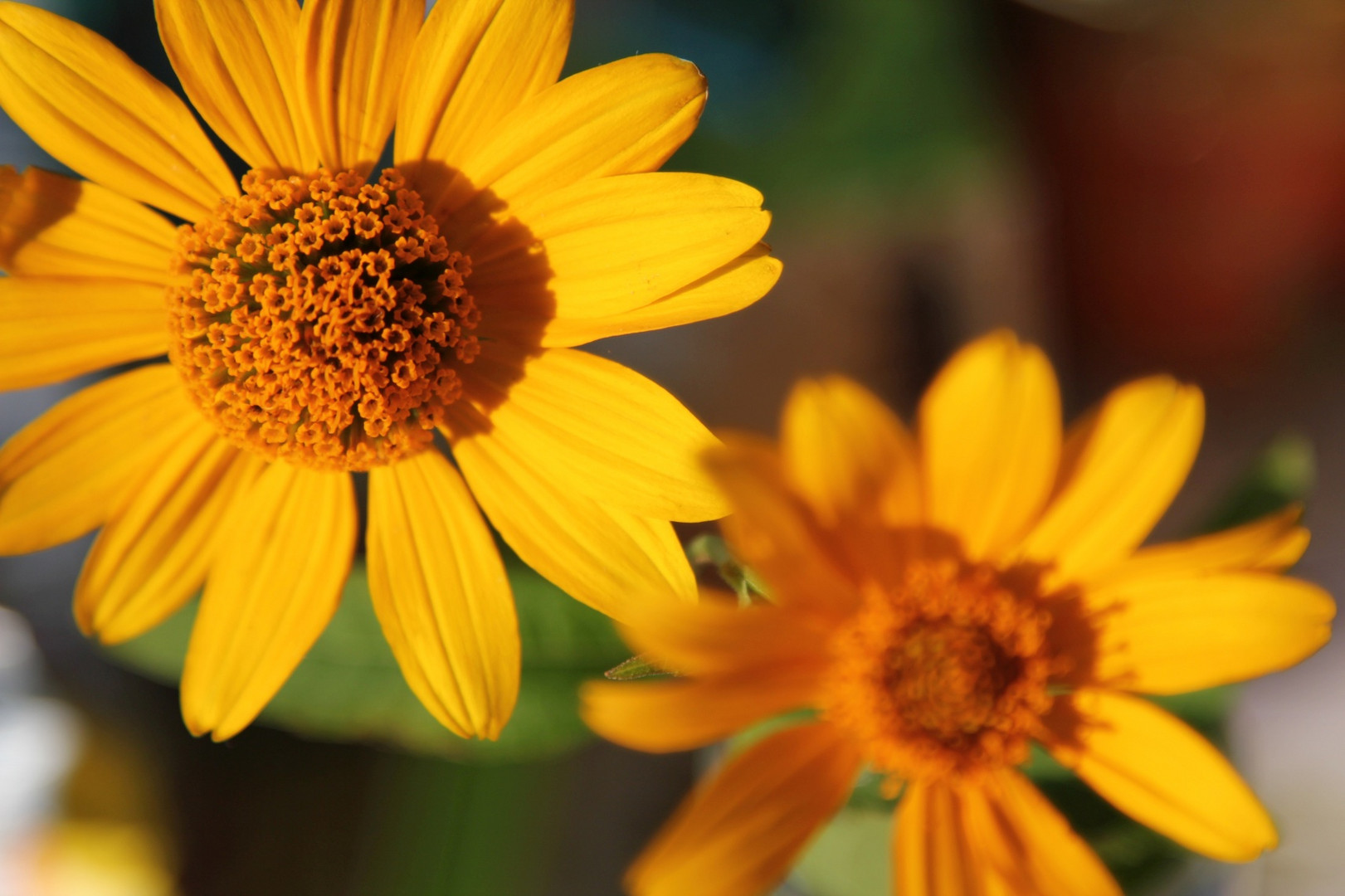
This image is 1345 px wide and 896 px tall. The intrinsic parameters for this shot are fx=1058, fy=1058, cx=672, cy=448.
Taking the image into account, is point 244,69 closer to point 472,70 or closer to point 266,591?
point 472,70

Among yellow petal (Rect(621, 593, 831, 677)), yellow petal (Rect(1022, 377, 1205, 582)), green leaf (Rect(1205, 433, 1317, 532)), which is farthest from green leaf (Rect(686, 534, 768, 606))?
green leaf (Rect(1205, 433, 1317, 532))

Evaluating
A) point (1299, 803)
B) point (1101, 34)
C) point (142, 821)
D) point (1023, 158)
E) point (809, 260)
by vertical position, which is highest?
point (1101, 34)

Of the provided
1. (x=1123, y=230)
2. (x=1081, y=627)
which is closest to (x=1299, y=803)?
(x=1123, y=230)

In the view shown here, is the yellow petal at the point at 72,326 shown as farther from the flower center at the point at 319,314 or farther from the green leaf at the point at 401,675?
the green leaf at the point at 401,675

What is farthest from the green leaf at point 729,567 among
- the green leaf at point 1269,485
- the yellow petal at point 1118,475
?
the green leaf at point 1269,485

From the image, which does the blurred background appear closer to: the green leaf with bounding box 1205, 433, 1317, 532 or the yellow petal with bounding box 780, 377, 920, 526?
the green leaf with bounding box 1205, 433, 1317, 532

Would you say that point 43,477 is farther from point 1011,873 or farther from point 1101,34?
point 1101,34
